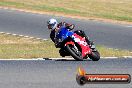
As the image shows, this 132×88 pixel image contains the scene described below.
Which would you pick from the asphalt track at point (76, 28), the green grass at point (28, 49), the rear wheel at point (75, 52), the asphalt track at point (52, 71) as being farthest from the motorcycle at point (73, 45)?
the asphalt track at point (76, 28)

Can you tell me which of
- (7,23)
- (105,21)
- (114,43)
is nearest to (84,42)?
(114,43)

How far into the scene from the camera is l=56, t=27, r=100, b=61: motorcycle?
52.3 feet

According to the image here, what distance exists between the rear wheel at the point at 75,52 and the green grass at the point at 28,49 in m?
1.02

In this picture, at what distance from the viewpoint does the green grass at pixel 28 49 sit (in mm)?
16797

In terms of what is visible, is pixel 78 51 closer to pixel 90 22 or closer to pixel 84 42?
pixel 84 42

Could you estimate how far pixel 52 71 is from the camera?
1359 centimetres

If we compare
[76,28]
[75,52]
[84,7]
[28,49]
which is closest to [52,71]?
[75,52]

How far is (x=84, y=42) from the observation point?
16297 mm

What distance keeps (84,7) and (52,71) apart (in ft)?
67.5

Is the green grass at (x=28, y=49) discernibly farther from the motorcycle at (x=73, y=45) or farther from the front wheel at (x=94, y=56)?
the front wheel at (x=94, y=56)

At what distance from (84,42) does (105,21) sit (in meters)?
13.0

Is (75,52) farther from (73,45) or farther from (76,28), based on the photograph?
(76,28)

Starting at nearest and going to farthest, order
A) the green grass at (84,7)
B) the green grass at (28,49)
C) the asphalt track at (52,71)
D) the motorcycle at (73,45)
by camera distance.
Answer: the asphalt track at (52,71) < the motorcycle at (73,45) < the green grass at (28,49) < the green grass at (84,7)

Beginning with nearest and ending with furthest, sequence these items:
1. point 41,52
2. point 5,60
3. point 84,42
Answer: point 5,60 → point 84,42 → point 41,52
